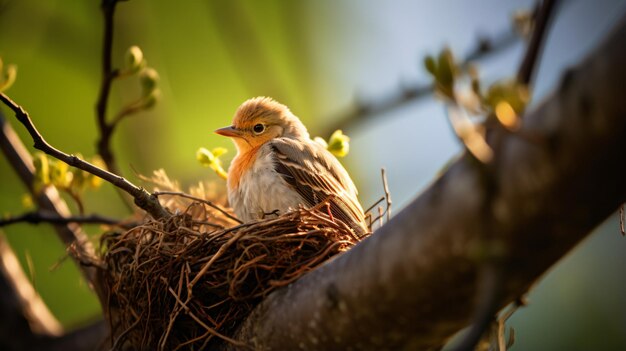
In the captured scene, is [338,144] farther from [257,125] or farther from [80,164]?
[80,164]

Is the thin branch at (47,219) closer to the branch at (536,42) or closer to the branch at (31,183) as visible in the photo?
the branch at (31,183)

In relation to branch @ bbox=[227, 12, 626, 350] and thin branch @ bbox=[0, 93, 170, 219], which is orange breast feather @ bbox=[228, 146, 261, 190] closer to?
thin branch @ bbox=[0, 93, 170, 219]

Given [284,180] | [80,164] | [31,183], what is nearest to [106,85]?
[31,183]

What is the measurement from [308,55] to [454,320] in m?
4.79

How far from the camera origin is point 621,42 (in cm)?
170

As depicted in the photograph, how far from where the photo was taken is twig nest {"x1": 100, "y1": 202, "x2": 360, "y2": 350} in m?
3.46

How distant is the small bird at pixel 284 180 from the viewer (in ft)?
15.5

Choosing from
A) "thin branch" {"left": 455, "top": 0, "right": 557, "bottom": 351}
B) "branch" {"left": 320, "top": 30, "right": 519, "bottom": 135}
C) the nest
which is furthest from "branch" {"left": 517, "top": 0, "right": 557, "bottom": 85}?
"branch" {"left": 320, "top": 30, "right": 519, "bottom": 135}

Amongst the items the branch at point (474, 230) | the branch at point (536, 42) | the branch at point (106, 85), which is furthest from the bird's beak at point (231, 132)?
the branch at point (536, 42)

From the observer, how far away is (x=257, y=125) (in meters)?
5.68

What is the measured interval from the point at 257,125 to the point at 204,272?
2.34 meters

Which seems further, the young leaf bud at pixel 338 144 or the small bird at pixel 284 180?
the small bird at pixel 284 180

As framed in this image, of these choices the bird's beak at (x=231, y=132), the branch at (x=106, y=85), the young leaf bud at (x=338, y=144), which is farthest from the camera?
the bird's beak at (x=231, y=132)

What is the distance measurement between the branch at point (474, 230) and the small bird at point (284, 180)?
5.43 feet
